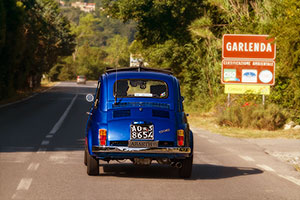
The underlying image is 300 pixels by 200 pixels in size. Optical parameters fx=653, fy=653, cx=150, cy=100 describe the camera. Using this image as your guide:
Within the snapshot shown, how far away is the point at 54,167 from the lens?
1211cm

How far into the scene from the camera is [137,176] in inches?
443

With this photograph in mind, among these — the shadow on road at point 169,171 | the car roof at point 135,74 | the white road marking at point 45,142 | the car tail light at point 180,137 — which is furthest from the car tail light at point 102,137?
the white road marking at point 45,142

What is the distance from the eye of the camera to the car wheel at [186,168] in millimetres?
10906

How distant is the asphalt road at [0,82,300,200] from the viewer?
370 inches

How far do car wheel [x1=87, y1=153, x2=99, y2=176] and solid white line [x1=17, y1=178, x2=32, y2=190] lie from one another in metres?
1.02

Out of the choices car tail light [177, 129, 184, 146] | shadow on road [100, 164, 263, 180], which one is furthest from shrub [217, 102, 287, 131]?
car tail light [177, 129, 184, 146]

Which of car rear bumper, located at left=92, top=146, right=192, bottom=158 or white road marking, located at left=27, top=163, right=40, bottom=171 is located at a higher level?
car rear bumper, located at left=92, top=146, right=192, bottom=158

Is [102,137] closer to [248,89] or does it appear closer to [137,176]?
[137,176]

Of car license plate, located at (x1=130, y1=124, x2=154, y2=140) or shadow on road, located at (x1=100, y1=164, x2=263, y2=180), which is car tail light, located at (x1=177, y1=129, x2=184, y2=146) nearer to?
car license plate, located at (x1=130, y1=124, x2=154, y2=140)

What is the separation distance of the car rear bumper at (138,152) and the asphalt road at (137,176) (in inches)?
17.6

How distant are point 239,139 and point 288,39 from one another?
4.11m

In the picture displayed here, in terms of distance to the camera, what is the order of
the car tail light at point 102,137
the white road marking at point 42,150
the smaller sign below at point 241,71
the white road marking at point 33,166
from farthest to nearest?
the smaller sign below at point 241,71, the white road marking at point 42,150, the white road marking at point 33,166, the car tail light at point 102,137

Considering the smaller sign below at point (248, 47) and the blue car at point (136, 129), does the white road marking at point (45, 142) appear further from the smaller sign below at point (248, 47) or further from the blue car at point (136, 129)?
the smaller sign below at point (248, 47)

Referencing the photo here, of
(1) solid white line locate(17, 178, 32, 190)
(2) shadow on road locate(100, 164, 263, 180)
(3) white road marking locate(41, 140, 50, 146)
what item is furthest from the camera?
(3) white road marking locate(41, 140, 50, 146)
